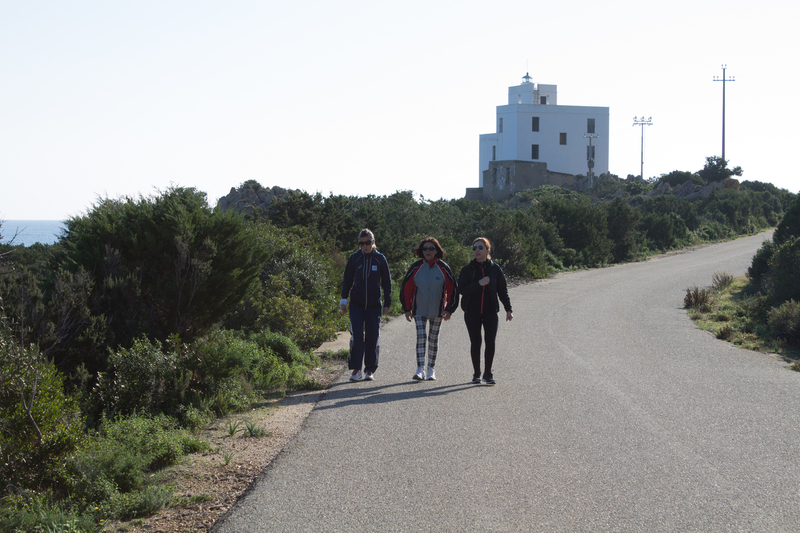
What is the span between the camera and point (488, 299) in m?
8.16

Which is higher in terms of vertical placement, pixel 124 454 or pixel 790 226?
pixel 790 226

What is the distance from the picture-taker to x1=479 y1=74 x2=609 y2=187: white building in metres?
70.7

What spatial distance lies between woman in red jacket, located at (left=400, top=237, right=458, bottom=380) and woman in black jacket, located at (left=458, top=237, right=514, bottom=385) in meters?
0.19

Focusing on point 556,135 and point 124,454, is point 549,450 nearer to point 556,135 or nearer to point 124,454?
point 124,454

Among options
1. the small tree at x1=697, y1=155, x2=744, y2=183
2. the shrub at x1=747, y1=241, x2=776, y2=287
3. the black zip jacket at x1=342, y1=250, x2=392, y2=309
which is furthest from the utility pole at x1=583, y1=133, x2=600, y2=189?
→ the black zip jacket at x1=342, y1=250, x2=392, y2=309

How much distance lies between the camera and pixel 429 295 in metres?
8.23

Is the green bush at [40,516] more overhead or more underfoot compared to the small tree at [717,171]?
more underfoot

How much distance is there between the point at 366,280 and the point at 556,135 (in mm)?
66435

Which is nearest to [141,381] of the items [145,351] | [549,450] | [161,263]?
[145,351]

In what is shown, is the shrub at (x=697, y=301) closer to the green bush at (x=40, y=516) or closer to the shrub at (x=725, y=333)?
the shrub at (x=725, y=333)

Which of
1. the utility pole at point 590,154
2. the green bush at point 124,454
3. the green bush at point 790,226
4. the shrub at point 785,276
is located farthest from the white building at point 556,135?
the green bush at point 124,454

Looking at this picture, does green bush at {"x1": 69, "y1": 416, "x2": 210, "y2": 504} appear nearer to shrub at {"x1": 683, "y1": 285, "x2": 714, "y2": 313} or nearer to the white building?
shrub at {"x1": 683, "y1": 285, "x2": 714, "y2": 313}

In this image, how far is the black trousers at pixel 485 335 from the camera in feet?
26.5

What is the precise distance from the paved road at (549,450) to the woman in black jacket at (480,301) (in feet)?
1.26
